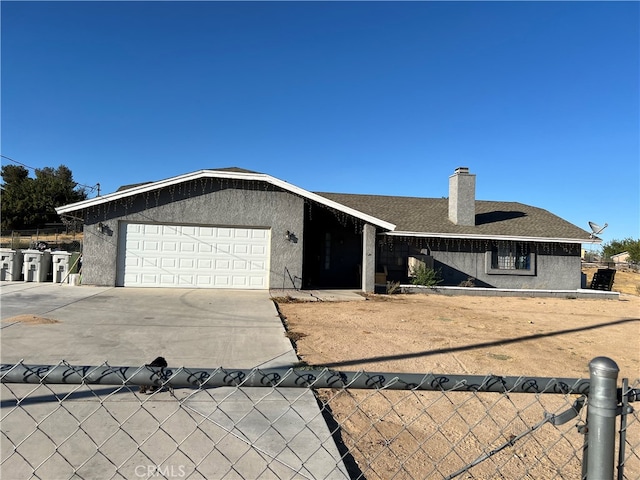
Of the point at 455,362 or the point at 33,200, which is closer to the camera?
the point at 455,362

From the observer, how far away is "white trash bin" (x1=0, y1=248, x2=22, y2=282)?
14.8 meters

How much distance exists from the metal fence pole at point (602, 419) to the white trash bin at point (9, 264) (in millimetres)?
17667

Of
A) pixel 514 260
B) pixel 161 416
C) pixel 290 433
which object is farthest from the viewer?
pixel 514 260

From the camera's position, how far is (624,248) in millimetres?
50188

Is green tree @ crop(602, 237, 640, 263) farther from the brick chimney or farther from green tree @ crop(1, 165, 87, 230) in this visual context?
green tree @ crop(1, 165, 87, 230)

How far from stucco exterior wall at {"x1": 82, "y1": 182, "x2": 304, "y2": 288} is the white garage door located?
29cm

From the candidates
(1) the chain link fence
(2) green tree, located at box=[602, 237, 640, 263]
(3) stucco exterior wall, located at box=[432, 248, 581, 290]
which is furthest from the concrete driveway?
(2) green tree, located at box=[602, 237, 640, 263]

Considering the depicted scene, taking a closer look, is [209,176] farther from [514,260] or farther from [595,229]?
[595,229]

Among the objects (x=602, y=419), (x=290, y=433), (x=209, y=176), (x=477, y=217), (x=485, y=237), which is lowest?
(x=290, y=433)

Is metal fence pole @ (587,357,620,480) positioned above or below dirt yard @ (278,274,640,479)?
above

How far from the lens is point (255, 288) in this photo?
1536cm

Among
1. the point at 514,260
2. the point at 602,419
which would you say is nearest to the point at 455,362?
the point at 602,419

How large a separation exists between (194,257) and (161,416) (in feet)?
37.9

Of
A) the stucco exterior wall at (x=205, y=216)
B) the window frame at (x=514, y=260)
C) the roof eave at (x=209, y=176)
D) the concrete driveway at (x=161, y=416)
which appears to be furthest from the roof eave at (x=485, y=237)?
the concrete driveway at (x=161, y=416)
